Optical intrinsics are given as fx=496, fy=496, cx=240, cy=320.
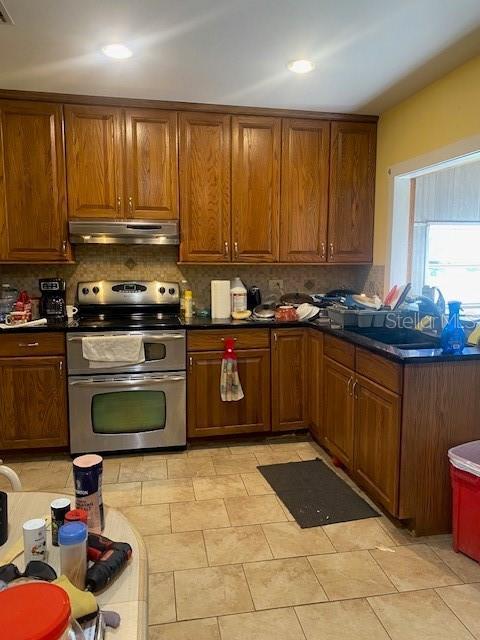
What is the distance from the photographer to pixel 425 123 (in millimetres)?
3168

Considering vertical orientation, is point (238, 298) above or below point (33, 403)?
above

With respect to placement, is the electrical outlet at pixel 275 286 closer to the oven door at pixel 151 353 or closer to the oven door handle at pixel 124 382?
the oven door at pixel 151 353

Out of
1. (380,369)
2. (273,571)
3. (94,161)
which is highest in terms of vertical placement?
(94,161)

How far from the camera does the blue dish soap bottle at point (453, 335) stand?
92.4 inches

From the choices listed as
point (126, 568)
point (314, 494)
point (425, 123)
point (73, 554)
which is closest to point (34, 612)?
point (73, 554)

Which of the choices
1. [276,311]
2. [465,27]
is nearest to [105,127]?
[276,311]

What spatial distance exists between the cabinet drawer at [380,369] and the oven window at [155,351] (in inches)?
51.3

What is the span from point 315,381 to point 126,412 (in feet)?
4.34

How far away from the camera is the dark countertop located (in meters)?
2.28

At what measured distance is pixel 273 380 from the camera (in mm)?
3578

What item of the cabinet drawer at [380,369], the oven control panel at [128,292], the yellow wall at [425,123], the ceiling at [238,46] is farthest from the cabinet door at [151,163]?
the cabinet drawer at [380,369]

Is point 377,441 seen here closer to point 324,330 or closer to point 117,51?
point 324,330

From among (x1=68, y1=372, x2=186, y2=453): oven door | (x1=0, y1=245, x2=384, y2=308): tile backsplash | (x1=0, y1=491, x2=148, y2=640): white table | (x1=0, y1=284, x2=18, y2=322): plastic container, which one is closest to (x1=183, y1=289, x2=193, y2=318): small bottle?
(x1=0, y1=245, x2=384, y2=308): tile backsplash

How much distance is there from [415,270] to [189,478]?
3383 millimetres
